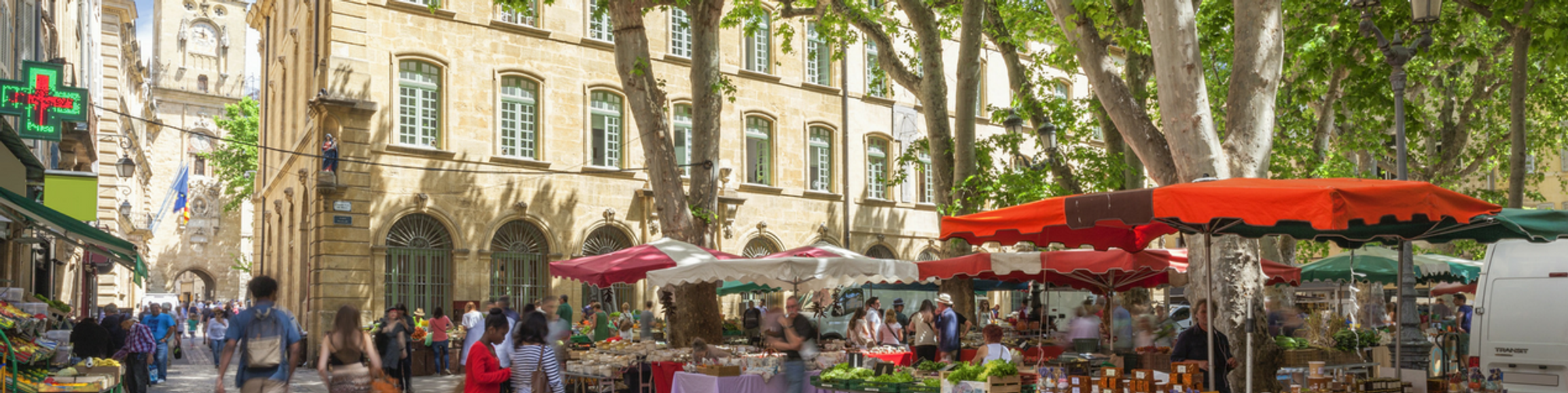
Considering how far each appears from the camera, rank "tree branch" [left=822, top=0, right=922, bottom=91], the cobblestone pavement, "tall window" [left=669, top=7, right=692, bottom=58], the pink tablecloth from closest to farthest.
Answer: the pink tablecloth
the cobblestone pavement
"tree branch" [left=822, top=0, right=922, bottom=91]
"tall window" [left=669, top=7, right=692, bottom=58]

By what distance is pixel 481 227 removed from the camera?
74.1 feet

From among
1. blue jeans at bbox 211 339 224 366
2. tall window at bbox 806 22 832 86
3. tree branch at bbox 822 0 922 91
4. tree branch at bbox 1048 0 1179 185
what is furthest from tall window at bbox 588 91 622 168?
tree branch at bbox 1048 0 1179 185

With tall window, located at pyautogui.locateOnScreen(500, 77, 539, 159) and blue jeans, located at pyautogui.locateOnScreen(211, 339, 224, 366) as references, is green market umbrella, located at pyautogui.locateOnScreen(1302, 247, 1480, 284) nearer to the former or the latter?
tall window, located at pyautogui.locateOnScreen(500, 77, 539, 159)

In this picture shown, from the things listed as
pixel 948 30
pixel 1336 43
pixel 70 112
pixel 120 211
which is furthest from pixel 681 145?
pixel 120 211

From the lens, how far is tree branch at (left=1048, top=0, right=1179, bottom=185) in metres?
10.9

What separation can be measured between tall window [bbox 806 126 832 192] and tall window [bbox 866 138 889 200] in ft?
4.21

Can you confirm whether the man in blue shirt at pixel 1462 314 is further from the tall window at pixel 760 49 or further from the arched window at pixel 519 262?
the arched window at pixel 519 262

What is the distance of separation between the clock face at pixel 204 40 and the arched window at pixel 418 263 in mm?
67412

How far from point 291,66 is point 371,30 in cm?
669

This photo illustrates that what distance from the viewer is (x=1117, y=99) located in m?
11.1

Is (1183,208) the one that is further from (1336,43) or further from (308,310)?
(308,310)

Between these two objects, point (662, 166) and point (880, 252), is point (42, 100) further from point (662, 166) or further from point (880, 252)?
point (880, 252)

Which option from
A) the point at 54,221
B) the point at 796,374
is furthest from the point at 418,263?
the point at 796,374

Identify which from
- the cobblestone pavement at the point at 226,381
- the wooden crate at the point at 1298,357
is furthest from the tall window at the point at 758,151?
the wooden crate at the point at 1298,357
